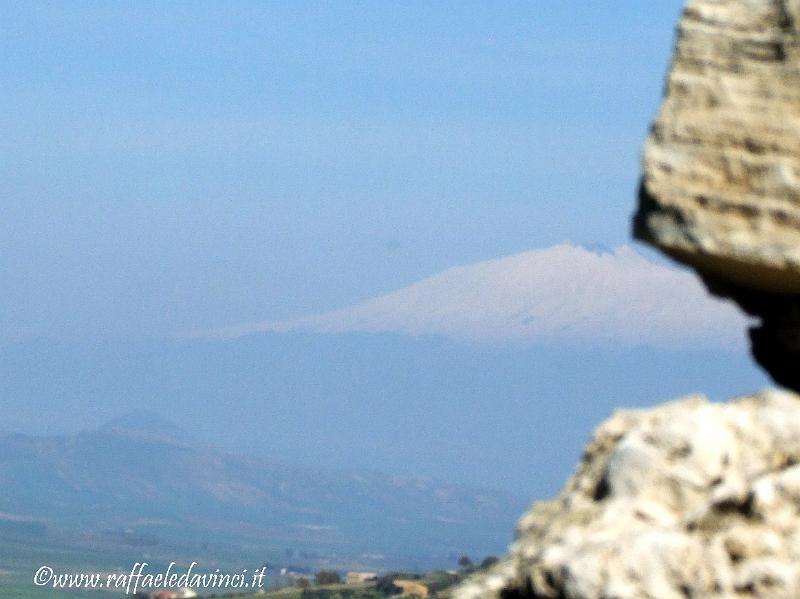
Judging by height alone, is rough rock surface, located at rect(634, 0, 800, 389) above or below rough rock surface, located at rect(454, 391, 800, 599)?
above

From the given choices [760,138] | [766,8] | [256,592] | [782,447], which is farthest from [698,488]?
[256,592]

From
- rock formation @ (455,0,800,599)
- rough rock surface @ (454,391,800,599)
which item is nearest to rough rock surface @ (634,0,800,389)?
rock formation @ (455,0,800,599)

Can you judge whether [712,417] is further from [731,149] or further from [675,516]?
[731,149]

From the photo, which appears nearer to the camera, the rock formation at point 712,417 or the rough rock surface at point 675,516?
the rough rock surface at point 675,516

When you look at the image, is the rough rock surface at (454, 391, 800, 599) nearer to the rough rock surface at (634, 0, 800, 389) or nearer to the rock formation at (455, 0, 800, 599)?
the rock formation at (455, 0, 800, 599)

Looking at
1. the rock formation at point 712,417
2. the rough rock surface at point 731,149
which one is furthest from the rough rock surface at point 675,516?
the rough rock surface at point 731,149

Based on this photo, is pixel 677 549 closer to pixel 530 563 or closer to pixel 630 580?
pixel 630 580

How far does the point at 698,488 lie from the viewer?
14.4 m

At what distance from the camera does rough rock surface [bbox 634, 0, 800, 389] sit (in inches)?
606

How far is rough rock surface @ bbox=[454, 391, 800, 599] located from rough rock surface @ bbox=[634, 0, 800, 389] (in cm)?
126

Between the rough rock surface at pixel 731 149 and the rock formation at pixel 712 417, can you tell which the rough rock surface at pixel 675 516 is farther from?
the rough rock surface at pixel 731 149

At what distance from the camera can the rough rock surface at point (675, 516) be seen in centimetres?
1346

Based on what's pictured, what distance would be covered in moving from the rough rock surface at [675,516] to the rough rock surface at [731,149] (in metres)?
1.26

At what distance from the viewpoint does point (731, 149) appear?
15.6 metres
